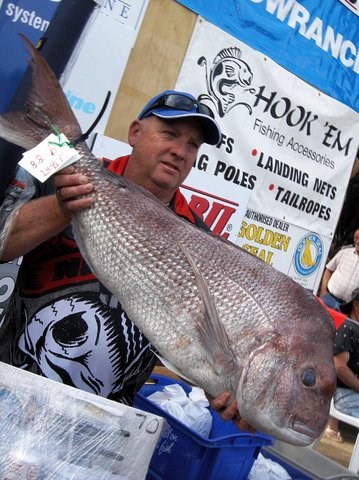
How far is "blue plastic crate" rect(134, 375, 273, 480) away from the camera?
2.14 metres

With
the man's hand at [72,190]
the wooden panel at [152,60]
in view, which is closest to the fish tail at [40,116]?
the man's hand at [72,190]

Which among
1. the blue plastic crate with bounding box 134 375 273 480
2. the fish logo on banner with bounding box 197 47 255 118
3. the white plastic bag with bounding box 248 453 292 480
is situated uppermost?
the fish logo on banner with bounding box 197 47 255 118

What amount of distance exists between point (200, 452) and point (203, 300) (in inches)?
36.8

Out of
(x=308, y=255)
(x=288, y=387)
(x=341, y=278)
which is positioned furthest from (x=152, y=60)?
(x=341, y=278)

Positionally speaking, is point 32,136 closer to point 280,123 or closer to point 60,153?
point 60,153

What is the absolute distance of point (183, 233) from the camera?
1.62m

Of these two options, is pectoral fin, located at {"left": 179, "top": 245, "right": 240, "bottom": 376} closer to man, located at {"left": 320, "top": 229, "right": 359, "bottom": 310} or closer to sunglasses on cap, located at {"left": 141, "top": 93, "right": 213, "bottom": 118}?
sunglasses on cap, located at {"left": 141, "top": 93, "right": 213, "bottom": 118}

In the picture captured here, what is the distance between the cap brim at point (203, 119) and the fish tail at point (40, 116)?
40 centimetres

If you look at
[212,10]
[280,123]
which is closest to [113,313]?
[212,10]

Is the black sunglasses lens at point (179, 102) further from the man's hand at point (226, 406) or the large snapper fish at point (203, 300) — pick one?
the man's hand at point (226, 406)

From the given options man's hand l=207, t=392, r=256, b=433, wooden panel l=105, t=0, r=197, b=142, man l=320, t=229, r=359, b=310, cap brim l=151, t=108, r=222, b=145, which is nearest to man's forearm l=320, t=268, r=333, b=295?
man l=320, t=229, r=359, b=310

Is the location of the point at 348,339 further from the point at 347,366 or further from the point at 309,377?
the point at 309,377

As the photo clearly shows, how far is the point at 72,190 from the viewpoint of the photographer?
1573 millimetres

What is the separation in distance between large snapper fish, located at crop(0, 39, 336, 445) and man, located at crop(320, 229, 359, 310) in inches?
157
